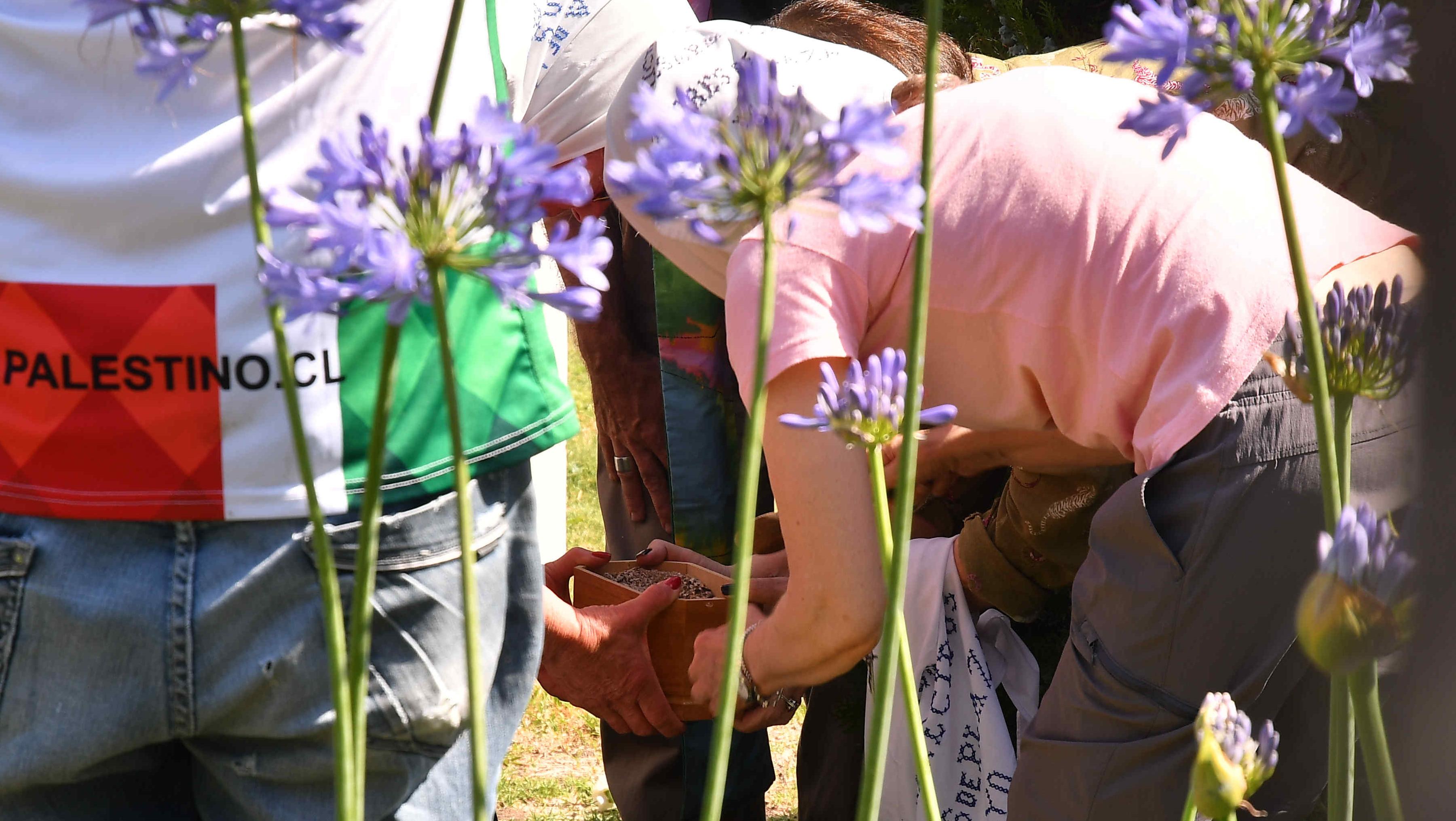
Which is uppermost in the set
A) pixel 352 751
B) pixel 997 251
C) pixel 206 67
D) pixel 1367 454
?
pixel 206 67

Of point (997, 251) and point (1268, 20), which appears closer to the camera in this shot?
point (1268, 20)

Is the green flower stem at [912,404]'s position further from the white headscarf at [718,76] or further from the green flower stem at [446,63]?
the white headscarf at [718,76]

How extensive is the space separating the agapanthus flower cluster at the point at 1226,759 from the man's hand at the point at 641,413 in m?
2.05

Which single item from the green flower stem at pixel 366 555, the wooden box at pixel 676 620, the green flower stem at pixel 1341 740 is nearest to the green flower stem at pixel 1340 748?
the green flower stem at pixel 1341 740

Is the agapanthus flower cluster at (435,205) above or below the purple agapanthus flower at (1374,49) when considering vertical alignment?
below

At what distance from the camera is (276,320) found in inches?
16.2

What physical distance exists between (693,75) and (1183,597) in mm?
897

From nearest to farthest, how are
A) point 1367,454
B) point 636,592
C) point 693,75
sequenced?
point 1367,454, point 693,75, point 636,592

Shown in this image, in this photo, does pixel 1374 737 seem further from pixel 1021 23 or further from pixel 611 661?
pixel 1021 23

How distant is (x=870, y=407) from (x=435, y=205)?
1.12ft

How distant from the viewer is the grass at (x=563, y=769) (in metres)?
3.11

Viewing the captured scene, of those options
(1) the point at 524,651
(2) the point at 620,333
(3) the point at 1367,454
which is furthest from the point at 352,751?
(2) the point at 620,333

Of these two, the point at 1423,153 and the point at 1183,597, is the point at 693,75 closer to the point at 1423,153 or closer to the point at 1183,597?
the point at 1183,597

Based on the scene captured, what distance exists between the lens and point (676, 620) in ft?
6.34
